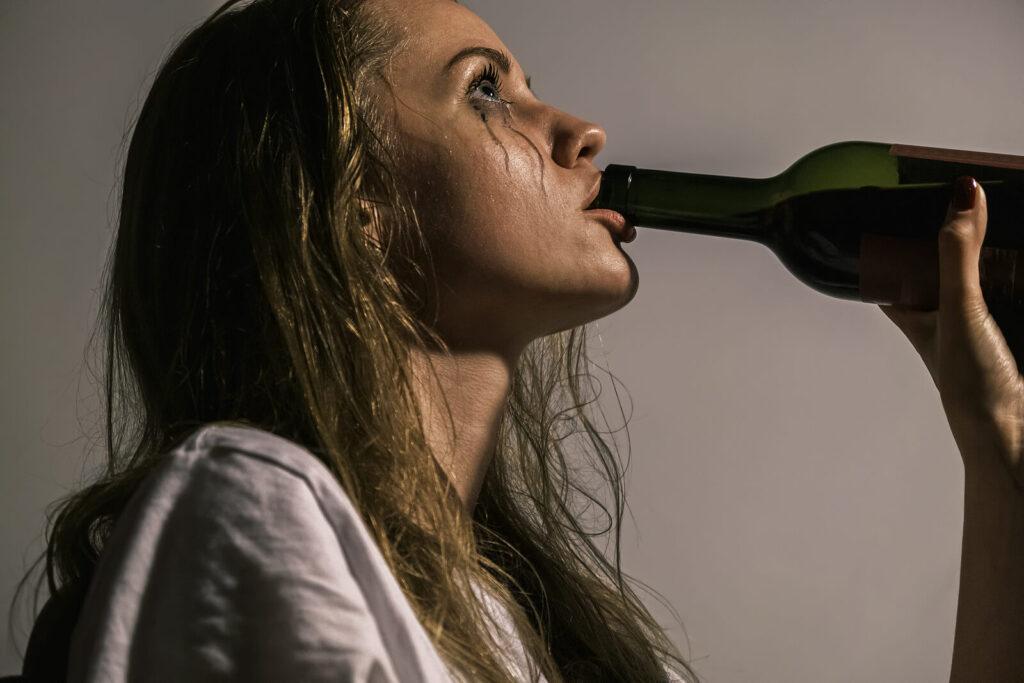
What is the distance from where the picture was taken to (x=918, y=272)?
3.36 ft

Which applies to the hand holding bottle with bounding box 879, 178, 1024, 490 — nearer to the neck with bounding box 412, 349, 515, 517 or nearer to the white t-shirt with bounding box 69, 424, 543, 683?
the neck with bounding box 412, 349, 515, 517

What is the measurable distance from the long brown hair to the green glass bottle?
10.3 inches

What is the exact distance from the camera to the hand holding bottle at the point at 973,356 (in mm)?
953

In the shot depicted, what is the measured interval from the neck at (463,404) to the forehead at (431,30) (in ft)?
0.86

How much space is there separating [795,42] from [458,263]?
1094 mm

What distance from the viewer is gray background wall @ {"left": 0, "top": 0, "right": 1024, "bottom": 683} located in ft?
5.42

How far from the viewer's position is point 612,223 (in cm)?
100

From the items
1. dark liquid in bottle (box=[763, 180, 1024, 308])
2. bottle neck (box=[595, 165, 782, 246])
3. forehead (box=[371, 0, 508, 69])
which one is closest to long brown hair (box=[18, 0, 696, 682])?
forehead (box=[371, 0, 508, 69])

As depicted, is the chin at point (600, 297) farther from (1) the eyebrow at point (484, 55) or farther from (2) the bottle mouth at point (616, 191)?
(1) the eyebrow at point (484, 55)

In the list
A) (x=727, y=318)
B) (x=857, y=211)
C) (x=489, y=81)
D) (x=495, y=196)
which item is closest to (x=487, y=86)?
(x=489, y=81)

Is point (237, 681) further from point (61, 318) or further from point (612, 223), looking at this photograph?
point (61, 318)

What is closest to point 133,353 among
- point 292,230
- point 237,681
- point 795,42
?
point 292,230

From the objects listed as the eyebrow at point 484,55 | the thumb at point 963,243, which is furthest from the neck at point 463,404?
the thumb at point 963,243

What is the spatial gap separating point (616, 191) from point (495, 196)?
0.61 feet
